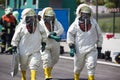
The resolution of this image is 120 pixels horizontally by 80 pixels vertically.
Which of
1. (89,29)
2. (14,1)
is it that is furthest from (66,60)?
(14,1)

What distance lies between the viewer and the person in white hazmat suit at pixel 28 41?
10.5 metres

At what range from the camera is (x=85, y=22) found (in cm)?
1085

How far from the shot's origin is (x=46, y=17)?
12148 millimetres

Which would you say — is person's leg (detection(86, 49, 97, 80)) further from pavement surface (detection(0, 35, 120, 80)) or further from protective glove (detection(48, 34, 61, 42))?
pavement surface (detection(0, 35, 120, 80))

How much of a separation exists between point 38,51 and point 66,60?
284 inches

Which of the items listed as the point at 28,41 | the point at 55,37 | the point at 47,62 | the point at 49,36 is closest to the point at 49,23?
the point at 49,36

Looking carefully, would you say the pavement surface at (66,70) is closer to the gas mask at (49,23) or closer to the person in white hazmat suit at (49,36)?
the person in white hazmat suit at (49,36)

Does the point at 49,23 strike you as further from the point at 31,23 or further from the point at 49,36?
the point at 31,23

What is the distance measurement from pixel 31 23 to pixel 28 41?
42 centimetres

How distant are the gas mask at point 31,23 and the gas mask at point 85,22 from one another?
41.3 inches

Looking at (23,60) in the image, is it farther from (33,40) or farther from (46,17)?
(46,17)

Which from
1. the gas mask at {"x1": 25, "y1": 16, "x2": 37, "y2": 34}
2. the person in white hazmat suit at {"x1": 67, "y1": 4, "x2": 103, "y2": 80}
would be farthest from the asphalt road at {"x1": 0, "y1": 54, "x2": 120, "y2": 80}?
the gas mask at {"x1": 25, "y1": 16, "x2": 37, "y2": 34}

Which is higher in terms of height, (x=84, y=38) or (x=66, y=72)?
(x=84, y=38)

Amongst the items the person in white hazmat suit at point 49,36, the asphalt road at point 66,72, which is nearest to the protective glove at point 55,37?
the person in white hazmat suit at point 49,36
